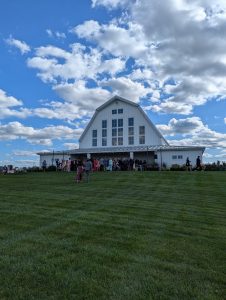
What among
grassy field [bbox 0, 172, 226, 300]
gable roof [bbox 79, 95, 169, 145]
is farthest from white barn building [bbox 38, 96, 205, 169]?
grassy field [bbox 0, 172, 226, 300]

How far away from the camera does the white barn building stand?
149 ft

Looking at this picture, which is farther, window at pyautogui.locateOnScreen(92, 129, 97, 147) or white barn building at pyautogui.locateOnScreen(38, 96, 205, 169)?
window at pyautogui.locateOnScreen(92, 129, 97, 147)

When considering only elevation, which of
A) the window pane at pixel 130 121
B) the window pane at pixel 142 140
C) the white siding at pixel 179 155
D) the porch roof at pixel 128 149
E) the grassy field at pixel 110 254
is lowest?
the grassy field at pixel 110 254

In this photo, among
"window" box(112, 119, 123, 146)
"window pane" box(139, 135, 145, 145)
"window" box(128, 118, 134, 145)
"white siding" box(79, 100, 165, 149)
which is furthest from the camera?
"window" box(112, 119, 123, 146)

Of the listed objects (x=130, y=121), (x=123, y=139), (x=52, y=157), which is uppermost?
(x=130, y=121)

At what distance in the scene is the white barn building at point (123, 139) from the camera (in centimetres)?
4538

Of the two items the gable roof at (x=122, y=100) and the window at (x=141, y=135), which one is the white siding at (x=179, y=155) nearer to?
the gable roof at (x=122, y=100)

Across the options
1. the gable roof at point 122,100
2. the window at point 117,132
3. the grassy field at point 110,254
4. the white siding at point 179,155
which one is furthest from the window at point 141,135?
the grassy field at point 110,254

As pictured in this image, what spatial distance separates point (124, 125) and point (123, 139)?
6.49 ft

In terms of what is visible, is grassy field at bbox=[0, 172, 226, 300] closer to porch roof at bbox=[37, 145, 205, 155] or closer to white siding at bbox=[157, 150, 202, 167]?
porch roof at bbox=[37, 145, 205, 155]

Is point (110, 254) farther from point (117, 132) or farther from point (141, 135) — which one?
point (117, 132)

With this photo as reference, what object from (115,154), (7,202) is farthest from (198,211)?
(115,154)

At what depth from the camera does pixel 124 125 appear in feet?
167

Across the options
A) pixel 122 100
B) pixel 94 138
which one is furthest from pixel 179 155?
pixel 94 138
